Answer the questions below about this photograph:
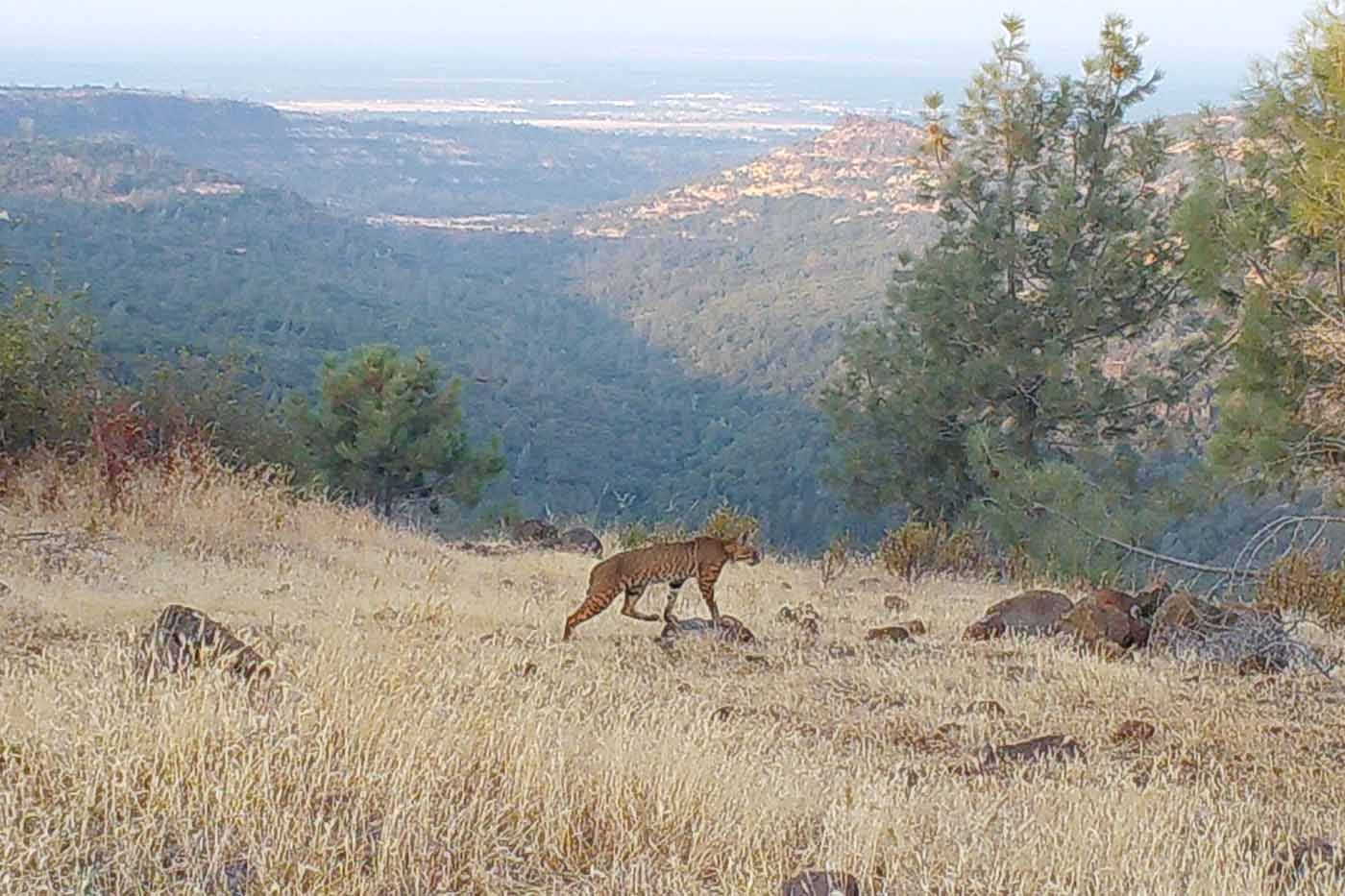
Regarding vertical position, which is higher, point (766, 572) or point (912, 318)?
point (912, 318)

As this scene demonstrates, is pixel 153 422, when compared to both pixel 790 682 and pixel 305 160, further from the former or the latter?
pixel 305 160

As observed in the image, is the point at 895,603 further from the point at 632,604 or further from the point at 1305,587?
the point at 1305,587

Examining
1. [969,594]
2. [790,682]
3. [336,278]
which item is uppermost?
[790,682]

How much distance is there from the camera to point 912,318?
16.3 metres

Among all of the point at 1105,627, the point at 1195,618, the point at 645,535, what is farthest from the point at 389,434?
the point at 1195,618

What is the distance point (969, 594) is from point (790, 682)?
4134 millimetres

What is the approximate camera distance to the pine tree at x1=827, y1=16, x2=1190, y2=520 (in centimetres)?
1529

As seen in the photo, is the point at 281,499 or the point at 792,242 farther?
the point at 792,242

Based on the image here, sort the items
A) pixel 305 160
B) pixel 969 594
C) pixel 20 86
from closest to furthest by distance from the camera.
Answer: pixel 969 594
pixel 20 86
pixel 305 160

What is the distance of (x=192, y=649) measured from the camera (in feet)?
13.1

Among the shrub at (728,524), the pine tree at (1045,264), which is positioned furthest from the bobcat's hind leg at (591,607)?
the pine tree at (1045,264)

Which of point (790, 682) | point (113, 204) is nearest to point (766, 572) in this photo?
point (790, 682)

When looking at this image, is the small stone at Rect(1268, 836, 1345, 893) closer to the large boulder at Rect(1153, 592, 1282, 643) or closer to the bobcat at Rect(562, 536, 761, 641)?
the large boulder at Rect(1153, 592, 1282, 643)

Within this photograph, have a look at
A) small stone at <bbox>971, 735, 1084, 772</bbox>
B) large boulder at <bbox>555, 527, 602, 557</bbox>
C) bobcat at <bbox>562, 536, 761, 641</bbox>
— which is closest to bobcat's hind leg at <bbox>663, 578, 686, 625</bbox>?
bobcat at <bbox>562, 536, 761, 641</bbox>
